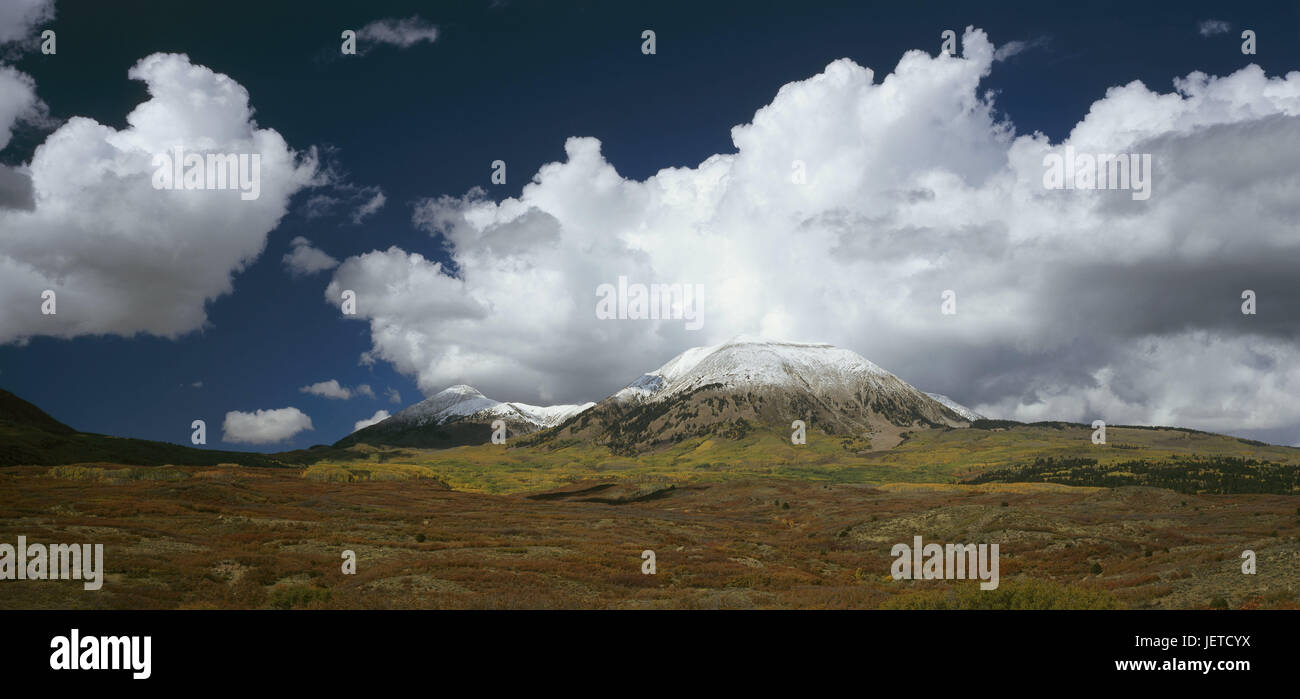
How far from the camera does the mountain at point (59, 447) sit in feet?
388

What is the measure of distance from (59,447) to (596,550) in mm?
139896

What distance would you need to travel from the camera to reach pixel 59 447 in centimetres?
12744

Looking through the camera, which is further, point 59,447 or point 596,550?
point 59,447

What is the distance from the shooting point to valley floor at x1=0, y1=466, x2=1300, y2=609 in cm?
2714

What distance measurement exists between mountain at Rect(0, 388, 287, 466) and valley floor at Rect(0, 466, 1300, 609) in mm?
41899

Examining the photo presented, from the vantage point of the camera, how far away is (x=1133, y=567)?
138 ft

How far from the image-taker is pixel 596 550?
4556cm

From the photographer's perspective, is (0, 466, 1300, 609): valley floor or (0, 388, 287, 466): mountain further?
(0, 388, 287, 466): mountain
